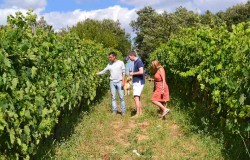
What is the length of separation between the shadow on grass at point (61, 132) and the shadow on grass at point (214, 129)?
2.70 m

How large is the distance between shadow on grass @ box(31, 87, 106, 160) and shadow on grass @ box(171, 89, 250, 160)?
2697 mm

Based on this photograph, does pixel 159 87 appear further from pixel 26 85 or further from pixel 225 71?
pixel 26 85

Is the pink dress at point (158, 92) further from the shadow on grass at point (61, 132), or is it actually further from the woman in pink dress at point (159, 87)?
the shadow on grass at point (61, 132)

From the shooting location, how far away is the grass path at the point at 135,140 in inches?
272

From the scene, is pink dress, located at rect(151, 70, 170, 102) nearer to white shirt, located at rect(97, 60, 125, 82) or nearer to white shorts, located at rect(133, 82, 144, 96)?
white shorts, located at rect(133, 82, 144, 96)

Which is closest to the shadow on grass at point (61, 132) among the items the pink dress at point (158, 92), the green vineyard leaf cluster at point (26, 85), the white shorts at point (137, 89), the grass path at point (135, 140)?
the grass path at point (135, 140)

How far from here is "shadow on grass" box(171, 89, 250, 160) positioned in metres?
6.34

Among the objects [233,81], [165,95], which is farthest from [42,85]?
[165,95]

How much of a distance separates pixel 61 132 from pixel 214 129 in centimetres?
327

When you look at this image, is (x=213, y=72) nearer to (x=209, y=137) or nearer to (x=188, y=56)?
(x=209, y=137)

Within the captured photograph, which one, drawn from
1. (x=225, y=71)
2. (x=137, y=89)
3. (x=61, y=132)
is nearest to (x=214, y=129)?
(x=225, y=71)

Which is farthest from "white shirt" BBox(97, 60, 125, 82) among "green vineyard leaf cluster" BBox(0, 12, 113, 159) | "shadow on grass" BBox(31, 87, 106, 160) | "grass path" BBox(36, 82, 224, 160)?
"green vineyard leaf cluster" BBox(0, 12, 113, 159)

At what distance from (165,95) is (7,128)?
6.41 m

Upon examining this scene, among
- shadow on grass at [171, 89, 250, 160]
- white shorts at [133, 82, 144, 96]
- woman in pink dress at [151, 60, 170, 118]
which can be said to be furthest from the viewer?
white shorts at [133, 82, 144, 96]
